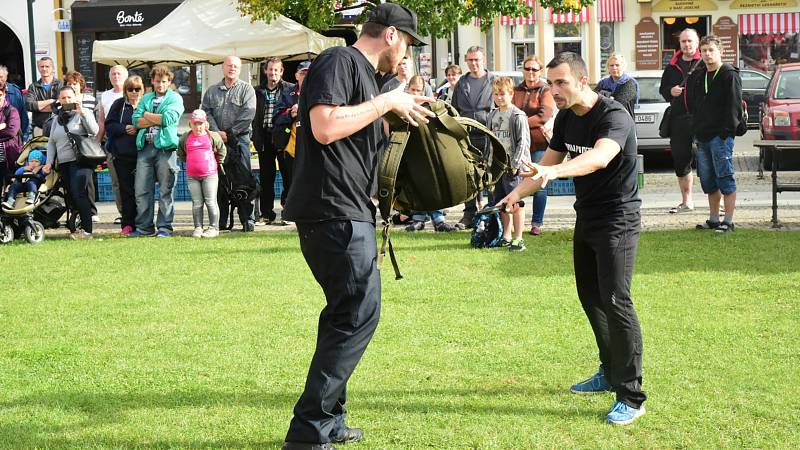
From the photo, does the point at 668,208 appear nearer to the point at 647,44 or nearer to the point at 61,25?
the point at 647,44

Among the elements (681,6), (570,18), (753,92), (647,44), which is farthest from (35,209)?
(681,6)

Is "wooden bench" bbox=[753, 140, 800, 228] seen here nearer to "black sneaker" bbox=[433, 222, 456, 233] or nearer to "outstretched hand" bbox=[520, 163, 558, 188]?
"black sneaker" bbox=[433, 222, 456, 233]

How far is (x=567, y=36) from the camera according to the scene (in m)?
37.2

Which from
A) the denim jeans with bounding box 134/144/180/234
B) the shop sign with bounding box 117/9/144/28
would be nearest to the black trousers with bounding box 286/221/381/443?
the denim jeans with bounding box 134/144/180/234

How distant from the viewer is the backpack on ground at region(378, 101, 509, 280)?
5180 millimetres

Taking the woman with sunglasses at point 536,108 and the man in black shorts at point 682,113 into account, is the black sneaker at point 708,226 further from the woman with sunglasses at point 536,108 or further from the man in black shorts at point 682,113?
the woman with sunglasses at point 536,108

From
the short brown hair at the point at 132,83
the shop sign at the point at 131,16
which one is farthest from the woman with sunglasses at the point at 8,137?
the shop sign at the point at 131,16

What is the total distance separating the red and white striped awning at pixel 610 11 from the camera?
36.3 m

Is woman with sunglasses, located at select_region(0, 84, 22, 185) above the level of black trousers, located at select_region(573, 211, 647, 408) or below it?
above

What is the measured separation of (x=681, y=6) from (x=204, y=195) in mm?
26253

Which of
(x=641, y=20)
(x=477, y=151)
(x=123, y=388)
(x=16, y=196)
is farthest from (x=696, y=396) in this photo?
(x=641, y=20)

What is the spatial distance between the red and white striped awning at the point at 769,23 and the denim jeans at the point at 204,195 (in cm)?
2643

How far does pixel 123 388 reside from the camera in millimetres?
6562

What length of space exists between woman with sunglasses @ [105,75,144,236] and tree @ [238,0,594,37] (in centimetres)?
609
